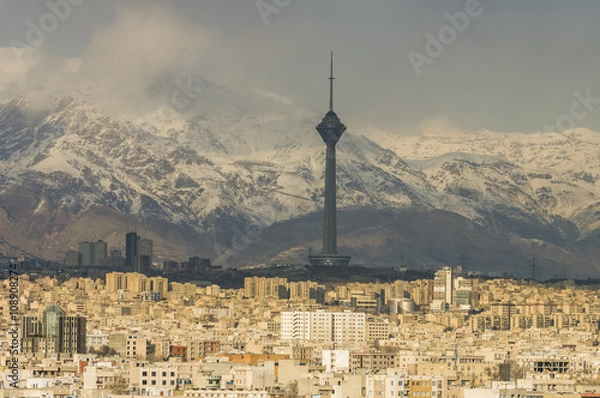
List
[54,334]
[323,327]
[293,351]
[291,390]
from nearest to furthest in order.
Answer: [291,390], [293,351], [54,334], [323,327]

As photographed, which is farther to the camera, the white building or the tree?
the white building

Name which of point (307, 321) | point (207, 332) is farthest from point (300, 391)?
point (307, 321)

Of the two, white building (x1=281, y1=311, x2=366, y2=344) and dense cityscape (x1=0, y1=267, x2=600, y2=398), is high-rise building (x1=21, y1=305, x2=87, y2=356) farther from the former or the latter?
white building (x1=281, y1=311, x2=366, y2=344)

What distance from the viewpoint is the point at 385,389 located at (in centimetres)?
7662

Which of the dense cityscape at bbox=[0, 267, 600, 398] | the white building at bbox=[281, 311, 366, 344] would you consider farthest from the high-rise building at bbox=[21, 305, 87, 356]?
the white building at bbox=[281, 311, 366, 344]

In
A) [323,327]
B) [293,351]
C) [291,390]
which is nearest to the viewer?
[291,390]

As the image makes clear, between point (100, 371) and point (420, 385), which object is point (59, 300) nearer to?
point (100, 371)

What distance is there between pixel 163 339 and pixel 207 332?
59.3 ft

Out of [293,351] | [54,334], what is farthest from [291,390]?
[54,334]

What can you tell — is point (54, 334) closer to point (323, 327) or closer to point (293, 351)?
point (293, 351)

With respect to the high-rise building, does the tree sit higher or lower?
lower

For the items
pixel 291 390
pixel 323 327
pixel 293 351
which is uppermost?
pixel 323 327

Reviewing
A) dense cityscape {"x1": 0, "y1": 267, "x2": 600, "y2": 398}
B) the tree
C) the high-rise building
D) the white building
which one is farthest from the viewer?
the white building

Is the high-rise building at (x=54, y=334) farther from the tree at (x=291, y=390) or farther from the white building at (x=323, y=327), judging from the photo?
the tree at (x=291, y=390)
